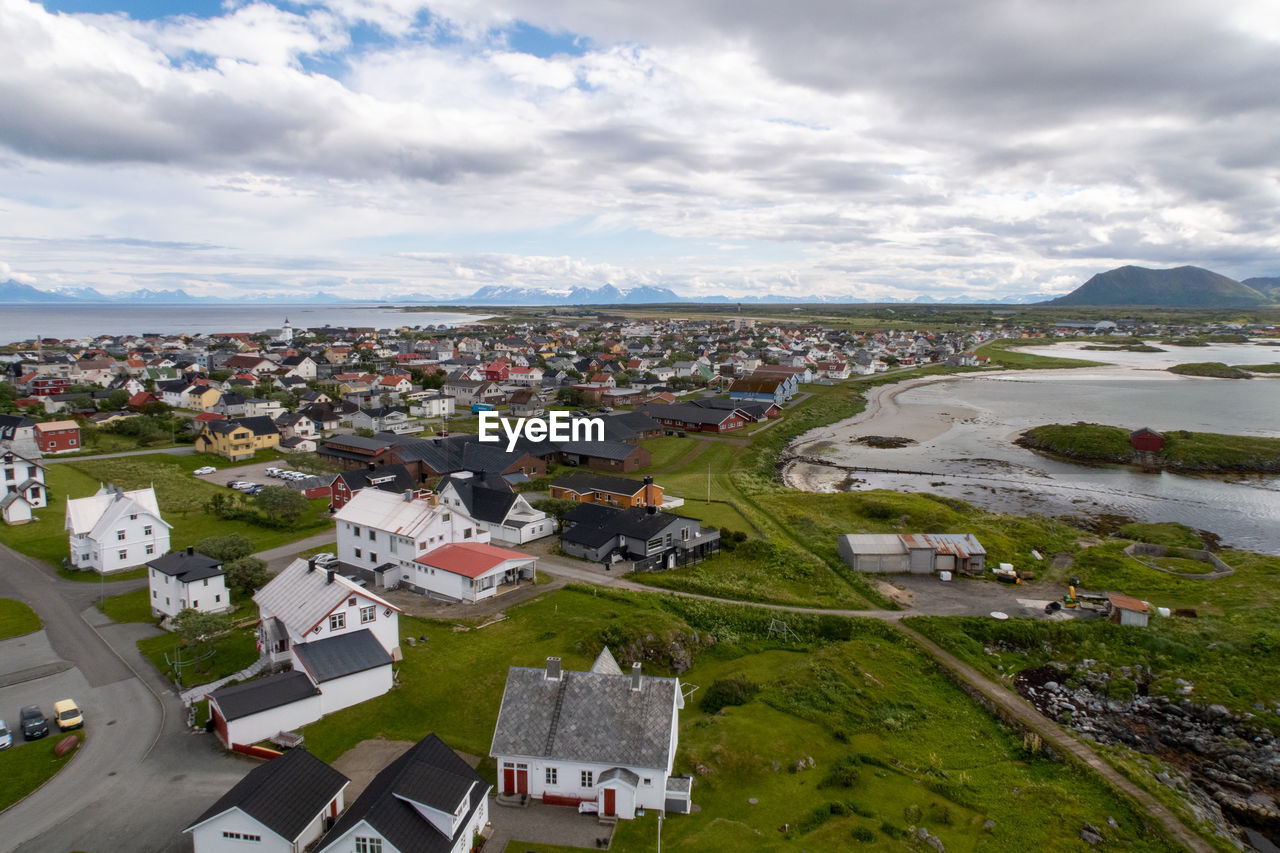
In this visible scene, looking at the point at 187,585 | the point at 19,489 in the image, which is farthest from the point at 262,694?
the point at 19,489

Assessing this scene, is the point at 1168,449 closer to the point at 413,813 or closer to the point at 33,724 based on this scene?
the point at 413,813

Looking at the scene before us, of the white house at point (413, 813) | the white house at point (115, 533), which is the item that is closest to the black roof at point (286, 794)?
the white house at point (413, 813)

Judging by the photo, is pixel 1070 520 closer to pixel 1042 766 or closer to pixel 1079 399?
pixel 1042 766

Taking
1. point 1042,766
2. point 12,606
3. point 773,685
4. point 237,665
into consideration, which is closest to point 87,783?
point 237,665

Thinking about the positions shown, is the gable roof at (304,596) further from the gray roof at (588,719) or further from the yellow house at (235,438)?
the yellow house at (235,438)

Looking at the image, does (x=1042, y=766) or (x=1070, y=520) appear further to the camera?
(x=1070, y=520)

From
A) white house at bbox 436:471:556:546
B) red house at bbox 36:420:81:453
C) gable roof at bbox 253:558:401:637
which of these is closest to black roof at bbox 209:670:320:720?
gable roof at bbox 253:558:401:637
